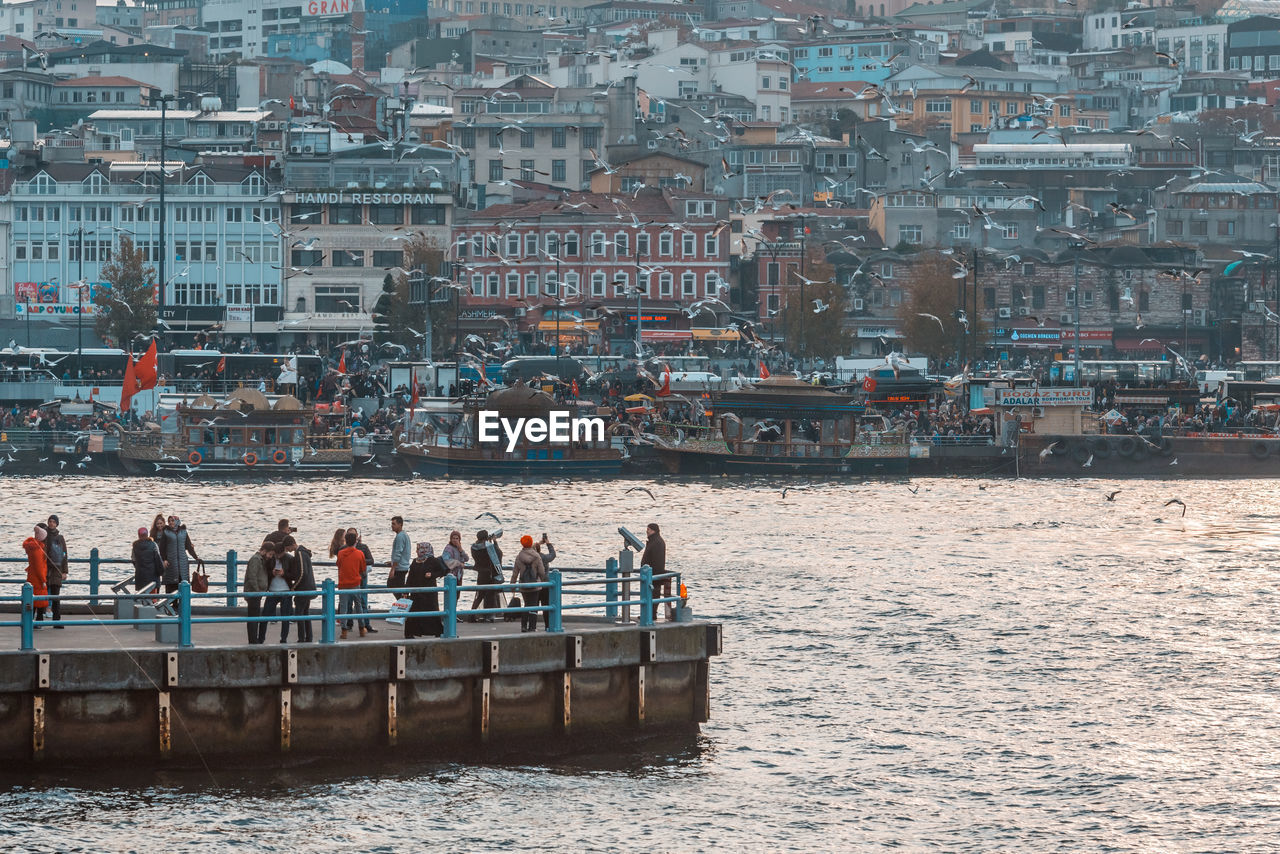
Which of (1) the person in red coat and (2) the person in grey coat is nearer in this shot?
(1) the person in red coat

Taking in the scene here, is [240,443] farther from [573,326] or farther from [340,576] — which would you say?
[340,576]

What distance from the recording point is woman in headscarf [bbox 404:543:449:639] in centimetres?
2745

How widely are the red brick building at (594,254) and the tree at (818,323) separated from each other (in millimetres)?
6431

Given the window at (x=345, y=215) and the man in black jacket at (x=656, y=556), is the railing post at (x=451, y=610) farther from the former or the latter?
the window at (x=345, y=215)

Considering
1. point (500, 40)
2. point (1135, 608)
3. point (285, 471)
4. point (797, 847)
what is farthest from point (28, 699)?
point (500, 40)

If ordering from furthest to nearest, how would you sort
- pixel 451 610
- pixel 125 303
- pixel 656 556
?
pixel 125 303, pixel 656 556, pixel 451 610

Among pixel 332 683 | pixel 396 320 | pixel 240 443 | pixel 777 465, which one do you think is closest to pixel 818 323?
pixel 396 320

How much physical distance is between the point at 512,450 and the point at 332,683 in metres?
52.8

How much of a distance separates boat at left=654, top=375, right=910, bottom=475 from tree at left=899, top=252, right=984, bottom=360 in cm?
2808

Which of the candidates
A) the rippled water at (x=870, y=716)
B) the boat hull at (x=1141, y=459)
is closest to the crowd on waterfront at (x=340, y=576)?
the rippled water at (x=870, y=716)

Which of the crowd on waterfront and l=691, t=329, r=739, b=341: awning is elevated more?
l=691, t=329, r=739, b=341: awning

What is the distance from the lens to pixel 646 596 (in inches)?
1096

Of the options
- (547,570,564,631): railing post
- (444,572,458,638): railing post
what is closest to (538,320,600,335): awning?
(547,570,564,631): railing post

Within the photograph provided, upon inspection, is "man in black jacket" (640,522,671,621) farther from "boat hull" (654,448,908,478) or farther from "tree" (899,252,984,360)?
"tree" (899,252,984,360)
